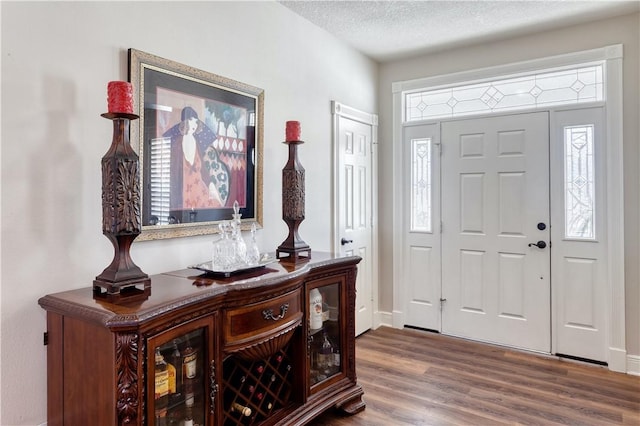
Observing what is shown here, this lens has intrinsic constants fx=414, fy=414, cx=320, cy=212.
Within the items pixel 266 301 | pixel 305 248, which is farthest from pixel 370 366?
pixel 266 301

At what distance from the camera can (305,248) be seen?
8.54ft

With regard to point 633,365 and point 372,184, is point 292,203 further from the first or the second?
point 633,365

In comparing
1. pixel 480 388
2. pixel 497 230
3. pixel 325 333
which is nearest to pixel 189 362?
pixel 325 333

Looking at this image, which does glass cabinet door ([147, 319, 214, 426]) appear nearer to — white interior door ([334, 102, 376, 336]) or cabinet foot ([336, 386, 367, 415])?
cabinet foot ([336, 386, 367, 415])

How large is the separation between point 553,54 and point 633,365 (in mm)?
2467

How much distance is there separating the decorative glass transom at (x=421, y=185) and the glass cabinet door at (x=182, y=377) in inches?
108

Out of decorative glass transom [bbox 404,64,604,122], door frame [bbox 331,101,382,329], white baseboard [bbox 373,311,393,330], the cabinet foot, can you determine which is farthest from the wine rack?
decorative glass transom [bbox 404,64,604,122]

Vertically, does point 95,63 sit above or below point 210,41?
below

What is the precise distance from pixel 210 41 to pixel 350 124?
1.62m

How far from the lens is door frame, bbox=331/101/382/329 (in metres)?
3.43

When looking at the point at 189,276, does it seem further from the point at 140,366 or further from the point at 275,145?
the point at 275,145

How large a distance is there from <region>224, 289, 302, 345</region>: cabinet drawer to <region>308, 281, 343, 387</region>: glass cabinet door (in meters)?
0.25

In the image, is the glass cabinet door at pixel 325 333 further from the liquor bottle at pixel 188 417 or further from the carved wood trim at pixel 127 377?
the carved wood trim at pixel 127 377

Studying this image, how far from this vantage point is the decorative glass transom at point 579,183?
10.6 ft
